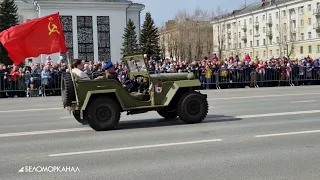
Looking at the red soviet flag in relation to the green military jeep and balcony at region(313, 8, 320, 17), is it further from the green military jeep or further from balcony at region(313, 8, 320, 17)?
balcony at region(313, 8, 320, 17)

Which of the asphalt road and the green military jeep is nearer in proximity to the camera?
the asphalt road

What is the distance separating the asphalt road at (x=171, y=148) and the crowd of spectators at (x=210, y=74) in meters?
10.3

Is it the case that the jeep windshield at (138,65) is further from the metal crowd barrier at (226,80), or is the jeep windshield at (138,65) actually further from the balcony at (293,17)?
the balcony at (293,17)

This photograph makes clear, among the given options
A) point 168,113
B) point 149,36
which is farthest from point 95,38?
point 168,113

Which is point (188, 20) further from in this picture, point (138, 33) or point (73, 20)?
point (73, 20)

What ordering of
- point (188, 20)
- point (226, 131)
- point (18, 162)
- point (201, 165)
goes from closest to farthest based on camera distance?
point (201, 165) → point (18, 162) → point (226, 131) → point (188, 20)

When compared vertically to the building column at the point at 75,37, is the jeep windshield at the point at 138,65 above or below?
below

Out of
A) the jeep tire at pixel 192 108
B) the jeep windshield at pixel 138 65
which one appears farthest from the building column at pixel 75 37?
the jeep tire at pixel 192 108

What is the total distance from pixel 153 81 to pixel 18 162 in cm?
454

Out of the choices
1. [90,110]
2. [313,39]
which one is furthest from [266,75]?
[313,39]

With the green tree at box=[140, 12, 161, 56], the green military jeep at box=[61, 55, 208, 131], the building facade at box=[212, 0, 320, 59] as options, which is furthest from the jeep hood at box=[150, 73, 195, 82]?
the building facade at box=[212, 0, 320, 59]

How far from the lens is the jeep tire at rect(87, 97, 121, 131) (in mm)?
10297

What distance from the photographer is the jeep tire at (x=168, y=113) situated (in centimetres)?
1153

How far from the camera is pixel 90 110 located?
33.8 ft
